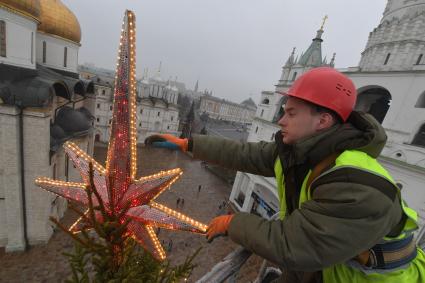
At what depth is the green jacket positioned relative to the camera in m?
1.50

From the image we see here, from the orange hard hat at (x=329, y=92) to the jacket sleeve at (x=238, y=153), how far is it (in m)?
1.19

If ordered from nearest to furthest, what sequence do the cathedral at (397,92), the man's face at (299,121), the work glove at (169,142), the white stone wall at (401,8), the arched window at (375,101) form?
the man's face at (299,121), the work glove at (169,142), the cathedral at (397,92), the white stone wall at (401,8), the arched window at (375,101)

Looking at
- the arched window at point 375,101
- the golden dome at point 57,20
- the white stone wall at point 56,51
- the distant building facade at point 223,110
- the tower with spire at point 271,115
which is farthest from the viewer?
the distant building facade at point 223,110

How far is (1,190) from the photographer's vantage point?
10.9 m

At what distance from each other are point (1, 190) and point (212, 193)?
17.5 m

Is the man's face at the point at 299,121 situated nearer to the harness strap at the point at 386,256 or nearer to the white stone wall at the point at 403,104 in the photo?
the harness strap at the point at 386,256

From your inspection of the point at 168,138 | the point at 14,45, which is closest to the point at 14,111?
the point at 14,45

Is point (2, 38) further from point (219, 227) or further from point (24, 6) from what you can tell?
point (219, 227)

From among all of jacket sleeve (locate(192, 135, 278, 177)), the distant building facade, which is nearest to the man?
jacket sleeve (locate(192, 135, 278, 177))

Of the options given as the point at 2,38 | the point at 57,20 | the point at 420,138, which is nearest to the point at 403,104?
the point at 420,138

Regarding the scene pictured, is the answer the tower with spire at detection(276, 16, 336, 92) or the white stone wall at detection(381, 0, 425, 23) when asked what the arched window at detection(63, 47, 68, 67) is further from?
the white stone wall at detection(381, 0, 425, 23)

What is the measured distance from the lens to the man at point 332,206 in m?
1.52

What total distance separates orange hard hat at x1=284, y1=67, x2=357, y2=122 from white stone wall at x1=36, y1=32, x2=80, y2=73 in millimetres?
19517

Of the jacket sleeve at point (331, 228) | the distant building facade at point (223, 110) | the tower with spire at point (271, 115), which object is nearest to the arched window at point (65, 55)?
the tower with spire at point (271, 115)
